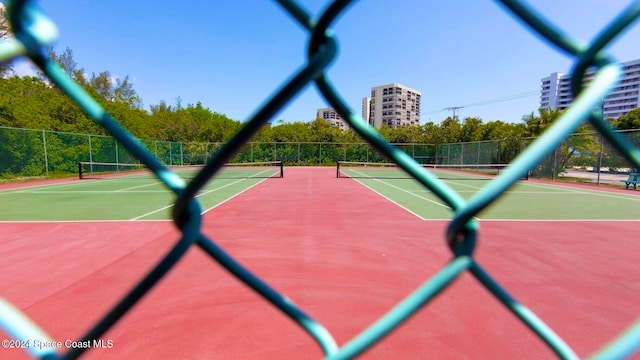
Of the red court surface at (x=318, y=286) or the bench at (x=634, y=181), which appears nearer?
the red court surface at (x=318, y=286)

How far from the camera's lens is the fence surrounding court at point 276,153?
659 inches

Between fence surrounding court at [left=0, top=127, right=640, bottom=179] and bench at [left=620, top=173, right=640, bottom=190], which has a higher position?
fence surrounding court at [left=0, top=127, right=640, bottom=179]

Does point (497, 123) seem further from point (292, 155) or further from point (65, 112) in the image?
point (65, 112)

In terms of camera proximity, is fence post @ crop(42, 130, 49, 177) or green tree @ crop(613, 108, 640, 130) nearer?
fence post @ crop(42, 130, 49, 177)

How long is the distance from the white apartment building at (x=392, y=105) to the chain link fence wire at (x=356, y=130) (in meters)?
97.5

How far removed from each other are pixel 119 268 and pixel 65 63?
39310 millimetres

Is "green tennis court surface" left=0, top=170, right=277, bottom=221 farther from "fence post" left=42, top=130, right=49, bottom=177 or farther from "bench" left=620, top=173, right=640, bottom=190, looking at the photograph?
"bench" left=620, top=173, right=640, bottom=190

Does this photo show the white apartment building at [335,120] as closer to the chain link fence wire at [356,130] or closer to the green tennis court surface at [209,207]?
the chain link fence wire at [356,130]

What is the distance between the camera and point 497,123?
1256 inches

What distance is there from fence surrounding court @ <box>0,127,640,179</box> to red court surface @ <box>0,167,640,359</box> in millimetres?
3960

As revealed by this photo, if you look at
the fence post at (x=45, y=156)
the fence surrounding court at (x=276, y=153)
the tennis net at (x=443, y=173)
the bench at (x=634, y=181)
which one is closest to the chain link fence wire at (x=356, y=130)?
the fence surrounding court at (x=276, y=153)

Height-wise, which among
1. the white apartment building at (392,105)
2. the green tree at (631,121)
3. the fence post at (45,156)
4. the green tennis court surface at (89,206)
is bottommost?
the green tennis court surface at (89,206)

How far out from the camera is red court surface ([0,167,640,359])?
8.80 ft

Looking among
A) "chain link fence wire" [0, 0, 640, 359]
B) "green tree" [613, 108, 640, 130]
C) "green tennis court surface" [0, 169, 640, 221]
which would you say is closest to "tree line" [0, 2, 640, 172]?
"green tree" [613, 108, 640, 130]
